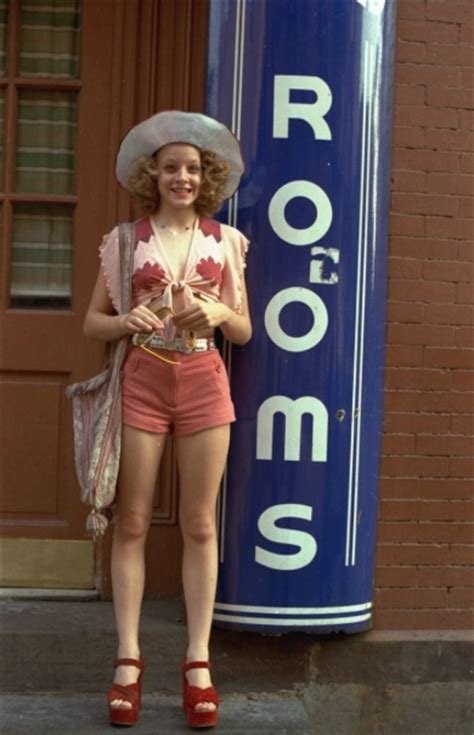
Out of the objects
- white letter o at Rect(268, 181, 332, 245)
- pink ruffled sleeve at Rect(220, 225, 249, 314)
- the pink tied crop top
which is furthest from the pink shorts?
white letter o at Rect(268, 181, 332, 245)

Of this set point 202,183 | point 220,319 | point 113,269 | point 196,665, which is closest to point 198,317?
point 220,319

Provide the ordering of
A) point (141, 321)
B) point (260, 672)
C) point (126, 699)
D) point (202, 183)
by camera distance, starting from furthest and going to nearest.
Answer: point (260, 672)
point (202, 183)
point (126, 699)
point (141, 321)

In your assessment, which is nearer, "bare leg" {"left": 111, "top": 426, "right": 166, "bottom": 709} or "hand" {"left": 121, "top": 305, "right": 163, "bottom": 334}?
"hand" {"left": 121, "top": 305, "right": 163, "bottom": 334}

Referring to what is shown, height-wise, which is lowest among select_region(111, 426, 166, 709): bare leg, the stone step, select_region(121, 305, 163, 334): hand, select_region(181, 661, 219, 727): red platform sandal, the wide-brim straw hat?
the stone step

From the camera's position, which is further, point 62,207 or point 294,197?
point 62,207

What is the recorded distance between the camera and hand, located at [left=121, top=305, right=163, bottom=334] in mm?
Answer: 3564

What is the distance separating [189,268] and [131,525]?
2.94 ft

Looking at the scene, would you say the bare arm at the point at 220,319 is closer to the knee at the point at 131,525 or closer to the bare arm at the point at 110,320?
the bare arm at the point at 110,320

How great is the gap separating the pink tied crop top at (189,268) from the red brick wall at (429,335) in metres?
0.83

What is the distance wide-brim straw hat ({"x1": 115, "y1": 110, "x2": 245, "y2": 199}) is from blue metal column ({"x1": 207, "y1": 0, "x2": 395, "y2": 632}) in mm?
326

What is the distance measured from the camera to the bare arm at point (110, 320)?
3.57m

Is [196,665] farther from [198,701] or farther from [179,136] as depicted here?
[179,136]

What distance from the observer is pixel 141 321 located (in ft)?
11.7

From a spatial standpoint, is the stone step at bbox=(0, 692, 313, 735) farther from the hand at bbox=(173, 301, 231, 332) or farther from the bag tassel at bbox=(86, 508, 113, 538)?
the hand at bbox=(173, 301, 231, 332)
